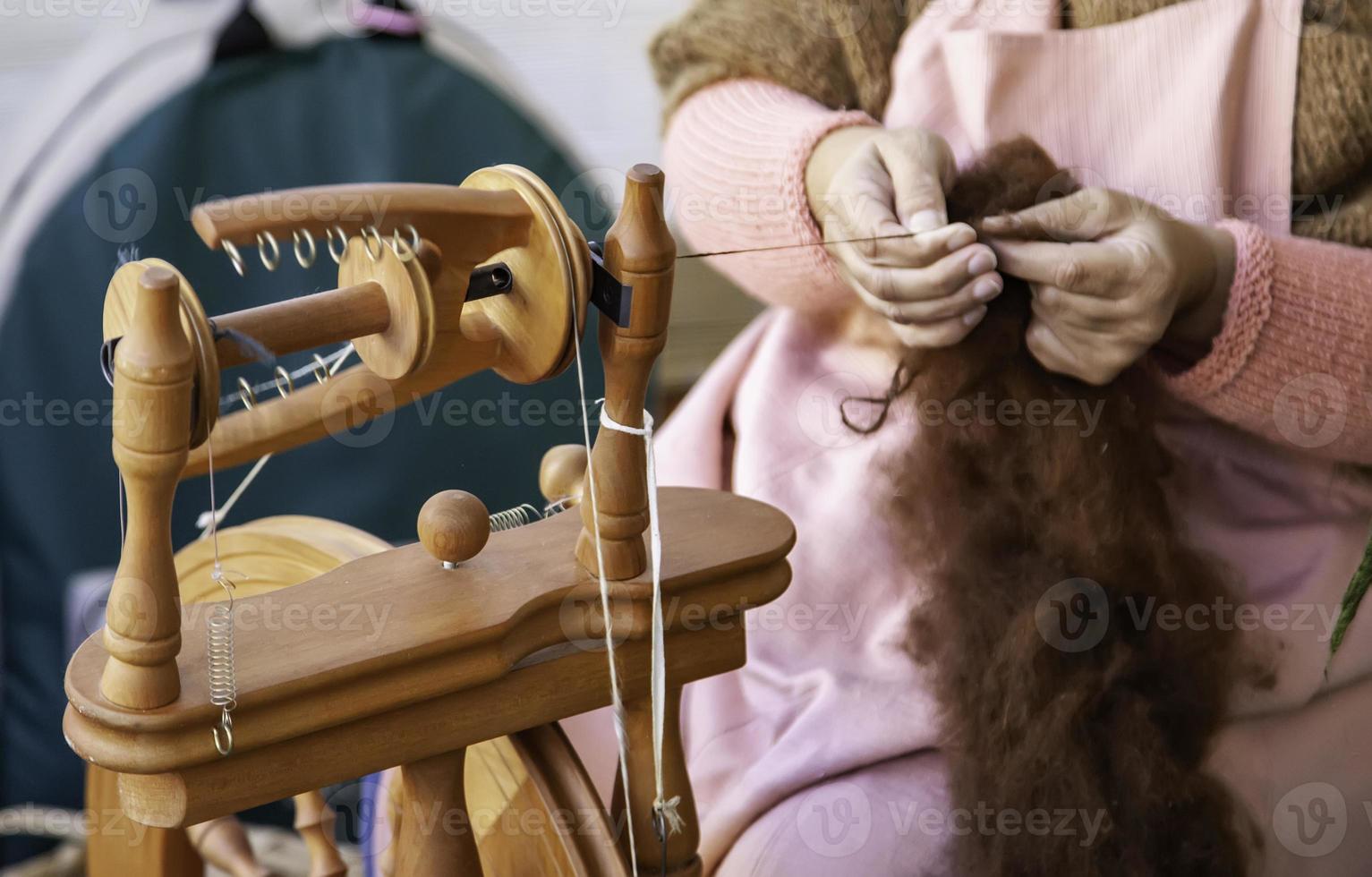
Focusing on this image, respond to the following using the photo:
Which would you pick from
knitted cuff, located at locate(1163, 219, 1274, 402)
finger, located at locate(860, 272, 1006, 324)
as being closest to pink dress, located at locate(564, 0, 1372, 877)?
knitted cuff, located at locate(1163, 219, 1274, 402)

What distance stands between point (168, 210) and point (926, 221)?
3.24 ft

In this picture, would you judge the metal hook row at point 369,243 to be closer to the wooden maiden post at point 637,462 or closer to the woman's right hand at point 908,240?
the wooden maiden post at point 637,462

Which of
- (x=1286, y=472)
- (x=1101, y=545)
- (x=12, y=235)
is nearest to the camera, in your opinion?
(x=1101, y=545)

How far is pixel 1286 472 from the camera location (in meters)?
0.92

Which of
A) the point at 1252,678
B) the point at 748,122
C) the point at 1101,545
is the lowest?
the point at 1252,678

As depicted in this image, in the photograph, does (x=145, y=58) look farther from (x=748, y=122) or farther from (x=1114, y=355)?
(x=1114, y=355)

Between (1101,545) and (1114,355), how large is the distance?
0.12 meters

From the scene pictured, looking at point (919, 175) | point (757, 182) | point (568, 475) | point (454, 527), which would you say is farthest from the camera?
point (757, 182)

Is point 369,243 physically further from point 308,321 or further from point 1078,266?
point 1078,266

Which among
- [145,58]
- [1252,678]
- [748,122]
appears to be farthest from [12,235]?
[1252,678]

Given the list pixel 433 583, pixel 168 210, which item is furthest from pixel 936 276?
pixel 168 210

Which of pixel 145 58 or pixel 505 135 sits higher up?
pixel 145 58

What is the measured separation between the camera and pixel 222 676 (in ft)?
1.76

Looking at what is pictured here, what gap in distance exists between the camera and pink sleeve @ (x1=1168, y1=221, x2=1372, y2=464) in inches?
32.2
